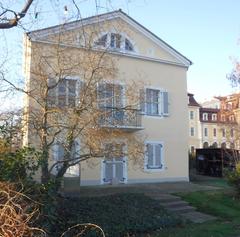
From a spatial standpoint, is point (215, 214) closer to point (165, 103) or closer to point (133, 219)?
point (133, 219)

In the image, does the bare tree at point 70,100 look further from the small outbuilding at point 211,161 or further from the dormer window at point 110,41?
the small outbuilding at point 211,161

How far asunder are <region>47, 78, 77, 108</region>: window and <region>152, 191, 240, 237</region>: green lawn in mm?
4943

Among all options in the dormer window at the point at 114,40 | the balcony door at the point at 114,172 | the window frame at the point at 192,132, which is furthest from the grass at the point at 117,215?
the window frame at the point at 192,132

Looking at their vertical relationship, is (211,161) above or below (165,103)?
below

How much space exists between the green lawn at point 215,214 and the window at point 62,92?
4.94 m

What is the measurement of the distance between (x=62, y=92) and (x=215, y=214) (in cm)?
675

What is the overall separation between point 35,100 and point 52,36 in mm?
2256

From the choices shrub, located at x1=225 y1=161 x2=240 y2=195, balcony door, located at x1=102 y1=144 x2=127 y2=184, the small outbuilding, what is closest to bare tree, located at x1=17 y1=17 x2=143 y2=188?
shrub, located at x1=225 y1=161 x2=240 y2=195

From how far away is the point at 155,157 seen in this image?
24.1m

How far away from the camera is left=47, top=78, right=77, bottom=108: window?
527 inches

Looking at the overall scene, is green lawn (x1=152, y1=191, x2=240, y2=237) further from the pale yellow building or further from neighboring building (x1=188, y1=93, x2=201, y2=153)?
neighboring building (x1=188, y1=93, x2=201, y2=153)

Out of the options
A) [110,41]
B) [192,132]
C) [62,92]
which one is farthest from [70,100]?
[192,132]

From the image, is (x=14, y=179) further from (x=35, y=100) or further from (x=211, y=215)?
(x=211, y=215)

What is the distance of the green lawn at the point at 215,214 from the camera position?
11.6 m
